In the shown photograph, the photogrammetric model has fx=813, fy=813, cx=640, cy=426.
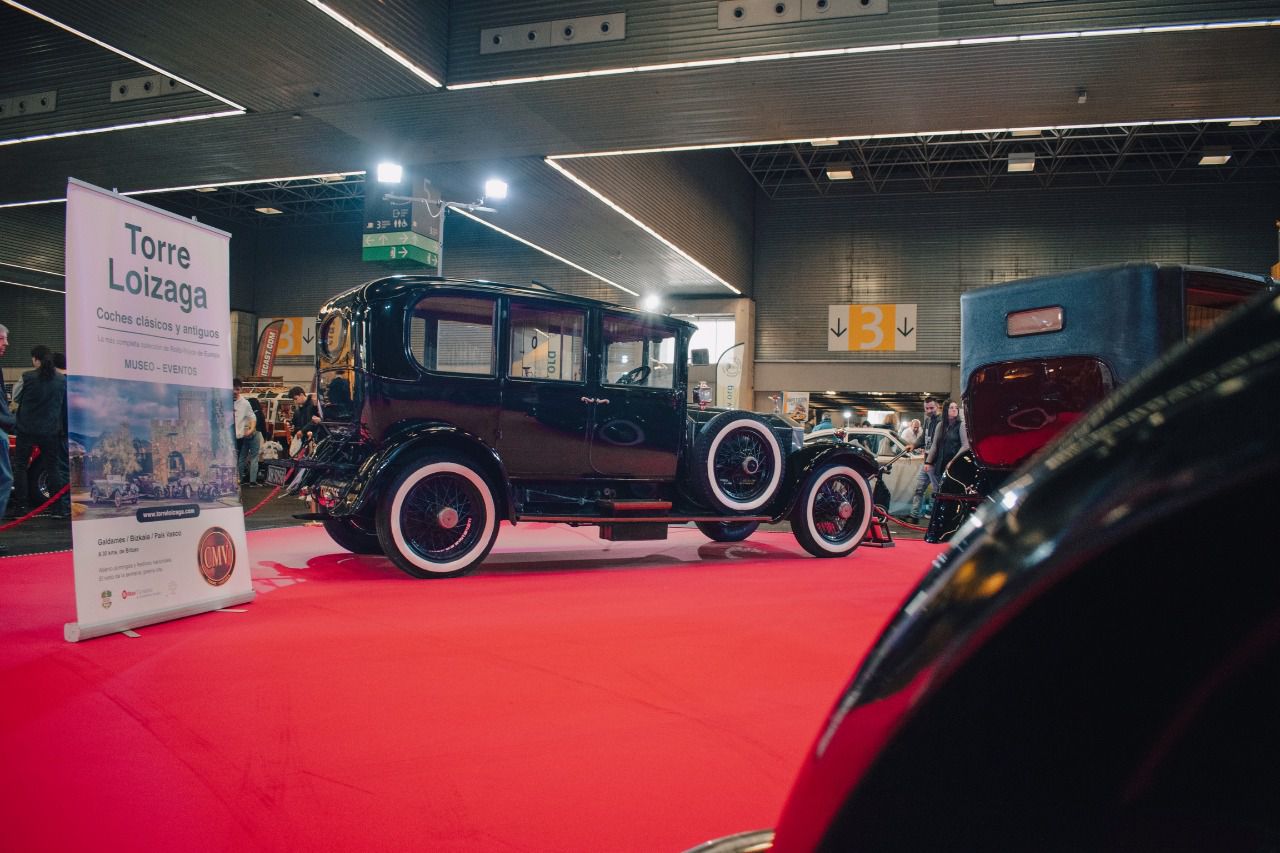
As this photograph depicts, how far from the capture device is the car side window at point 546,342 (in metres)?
5.27

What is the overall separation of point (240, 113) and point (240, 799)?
1046 cm

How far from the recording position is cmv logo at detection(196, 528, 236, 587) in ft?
11.9

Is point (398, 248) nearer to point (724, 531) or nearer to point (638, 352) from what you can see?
point (724, 531)

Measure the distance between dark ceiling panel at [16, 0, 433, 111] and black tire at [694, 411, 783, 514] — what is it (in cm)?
536

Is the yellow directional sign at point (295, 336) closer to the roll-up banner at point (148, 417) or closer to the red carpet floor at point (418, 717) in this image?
the red carpet floor at point (418, 717)

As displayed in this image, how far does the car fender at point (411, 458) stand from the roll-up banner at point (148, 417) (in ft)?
2.56

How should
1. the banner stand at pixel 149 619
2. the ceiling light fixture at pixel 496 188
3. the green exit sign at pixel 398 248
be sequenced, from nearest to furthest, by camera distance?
the banner stand at pixel 149 619 < the green exit sign at pixel 398 248 < the ceiling light fixture at pixel 496 188

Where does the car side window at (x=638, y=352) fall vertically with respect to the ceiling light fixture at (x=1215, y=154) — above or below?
below

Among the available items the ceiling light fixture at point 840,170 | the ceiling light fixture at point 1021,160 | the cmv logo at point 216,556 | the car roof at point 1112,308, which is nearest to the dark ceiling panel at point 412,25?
the cmv logo at point 216,556

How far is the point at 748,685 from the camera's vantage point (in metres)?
2.71

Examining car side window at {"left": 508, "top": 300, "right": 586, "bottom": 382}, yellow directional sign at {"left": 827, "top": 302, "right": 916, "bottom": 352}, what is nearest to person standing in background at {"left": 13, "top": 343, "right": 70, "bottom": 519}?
car side window at {"left": 508, "top": 300, "right": 586, "bottom": 382}

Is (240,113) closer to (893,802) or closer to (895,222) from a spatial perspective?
(893,802)

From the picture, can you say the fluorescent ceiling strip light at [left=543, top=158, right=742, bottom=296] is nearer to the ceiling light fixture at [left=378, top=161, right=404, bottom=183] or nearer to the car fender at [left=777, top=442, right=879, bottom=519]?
the ceiling light fixture at [left=378, top=161, right=404, bottom=183]

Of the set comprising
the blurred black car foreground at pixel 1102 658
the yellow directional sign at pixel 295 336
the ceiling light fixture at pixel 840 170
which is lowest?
the blurred black car foreground at pixel 1102 658
